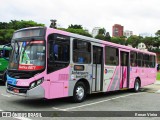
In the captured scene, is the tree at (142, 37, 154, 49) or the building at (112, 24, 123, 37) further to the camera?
the building at (112, 24, 123, 37)

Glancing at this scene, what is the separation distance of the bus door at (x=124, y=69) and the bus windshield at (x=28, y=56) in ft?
21.2

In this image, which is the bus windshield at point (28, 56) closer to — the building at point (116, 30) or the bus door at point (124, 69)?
the bus door at point (124, 69)

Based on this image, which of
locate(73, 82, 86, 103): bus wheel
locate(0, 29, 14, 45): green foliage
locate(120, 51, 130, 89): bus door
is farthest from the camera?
locate(0, 29, 14, 45): green foliage

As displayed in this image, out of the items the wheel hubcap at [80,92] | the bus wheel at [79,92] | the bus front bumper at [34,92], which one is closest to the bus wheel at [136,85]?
the bus wheel at [79,92]

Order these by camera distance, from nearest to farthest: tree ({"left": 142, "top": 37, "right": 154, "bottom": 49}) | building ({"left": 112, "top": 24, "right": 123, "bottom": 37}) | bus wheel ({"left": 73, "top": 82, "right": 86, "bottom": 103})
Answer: bus wheel ({"left": 73, "top": 82, "right": 86, "bottom": 103}) < tree ({"left": 142, "top": 37, "right": 154, "bottom": 49}) < building ({"left": 112, "top": 24, "right": 123, "bottom": 37})

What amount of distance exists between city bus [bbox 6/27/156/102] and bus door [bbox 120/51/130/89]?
120cm

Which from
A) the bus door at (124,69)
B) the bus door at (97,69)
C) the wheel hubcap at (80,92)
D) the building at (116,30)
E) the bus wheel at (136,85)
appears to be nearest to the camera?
the wheel hubcap at (80,92)

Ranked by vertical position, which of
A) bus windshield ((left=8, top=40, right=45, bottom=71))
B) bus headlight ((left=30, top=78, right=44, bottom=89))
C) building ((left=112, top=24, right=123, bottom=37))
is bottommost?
bus headlight ((left=30, top=78, right=44, bottom=89))

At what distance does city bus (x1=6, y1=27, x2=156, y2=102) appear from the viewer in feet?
30.8

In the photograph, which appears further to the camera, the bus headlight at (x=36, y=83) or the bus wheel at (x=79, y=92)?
the bus wheel at (x=79, y=92)

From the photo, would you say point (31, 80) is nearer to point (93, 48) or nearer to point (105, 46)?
point (93, 48)

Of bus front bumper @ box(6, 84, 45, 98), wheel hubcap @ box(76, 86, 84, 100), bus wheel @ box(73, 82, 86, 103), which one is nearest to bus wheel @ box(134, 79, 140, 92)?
bus wheel @ box(73, 82, 86, 103)

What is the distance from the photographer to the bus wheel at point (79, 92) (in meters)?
11.0

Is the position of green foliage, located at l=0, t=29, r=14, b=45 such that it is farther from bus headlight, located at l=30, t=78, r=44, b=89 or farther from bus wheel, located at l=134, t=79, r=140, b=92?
bus headlight, located at l=30, t=78, r=44, b=89
